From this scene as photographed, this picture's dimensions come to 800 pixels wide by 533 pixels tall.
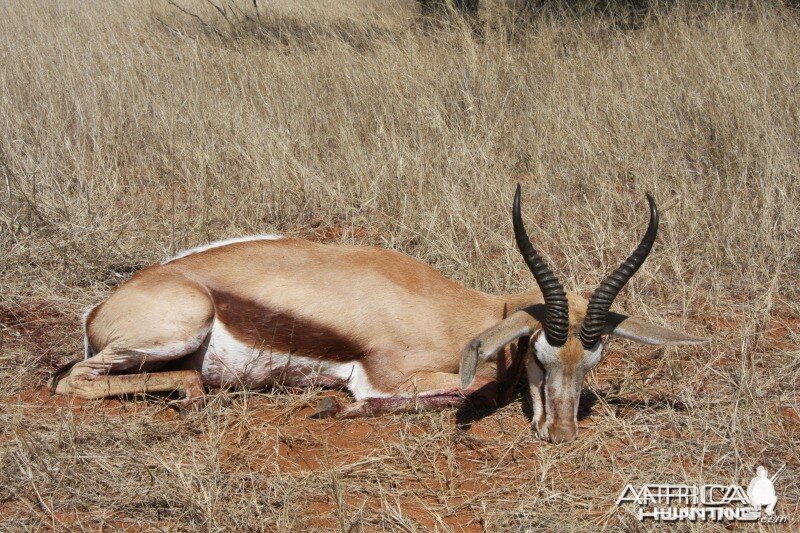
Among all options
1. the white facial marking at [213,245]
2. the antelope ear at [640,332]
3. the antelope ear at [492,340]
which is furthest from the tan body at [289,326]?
the antelope ear at [640,332]

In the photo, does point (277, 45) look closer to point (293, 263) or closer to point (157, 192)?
point (157, 192)

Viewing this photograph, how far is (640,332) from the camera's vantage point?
3.97 meters

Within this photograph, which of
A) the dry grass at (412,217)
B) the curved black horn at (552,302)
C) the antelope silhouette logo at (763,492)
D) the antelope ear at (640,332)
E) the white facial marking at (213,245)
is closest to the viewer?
the antelope silhouette logo at (763,492)

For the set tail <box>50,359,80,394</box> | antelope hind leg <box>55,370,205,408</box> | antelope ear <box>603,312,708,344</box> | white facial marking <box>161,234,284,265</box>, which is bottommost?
tail <box>50,359,80,394</box>

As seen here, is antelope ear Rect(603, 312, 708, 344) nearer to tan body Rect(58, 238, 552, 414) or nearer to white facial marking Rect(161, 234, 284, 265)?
tan body Rect(58, 238, 552, 414)

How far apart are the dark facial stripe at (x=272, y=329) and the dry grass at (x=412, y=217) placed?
282 mm

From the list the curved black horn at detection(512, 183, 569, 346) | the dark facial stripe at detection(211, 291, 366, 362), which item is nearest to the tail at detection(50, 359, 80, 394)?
the dark facial stripe at detection(211, 291, 366, 362)

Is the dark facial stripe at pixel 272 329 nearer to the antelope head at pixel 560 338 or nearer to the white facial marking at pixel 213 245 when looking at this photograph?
the white facial marking at pixel 213 245

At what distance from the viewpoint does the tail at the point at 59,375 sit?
4.34 meters

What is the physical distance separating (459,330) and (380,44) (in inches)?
241

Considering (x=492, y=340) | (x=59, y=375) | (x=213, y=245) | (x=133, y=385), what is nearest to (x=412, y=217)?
(x=213, y=245)

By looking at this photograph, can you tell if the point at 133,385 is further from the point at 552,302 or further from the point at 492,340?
the point at 552,302

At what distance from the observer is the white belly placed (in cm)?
438

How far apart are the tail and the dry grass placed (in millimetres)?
101
